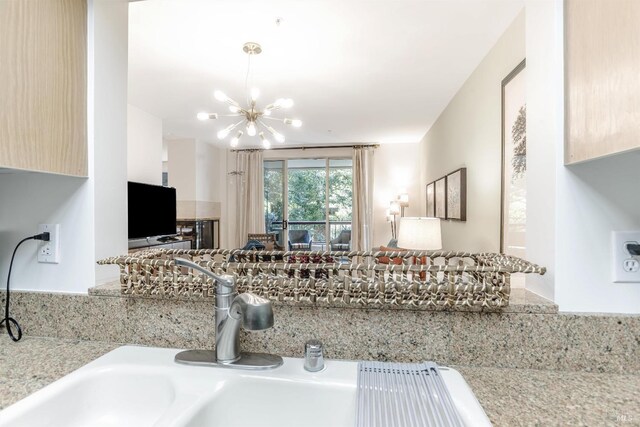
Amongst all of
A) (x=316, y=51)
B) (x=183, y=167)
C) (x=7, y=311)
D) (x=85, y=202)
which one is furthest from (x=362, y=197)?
(x=7, y=311)

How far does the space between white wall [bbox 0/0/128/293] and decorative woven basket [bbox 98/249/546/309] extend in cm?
12

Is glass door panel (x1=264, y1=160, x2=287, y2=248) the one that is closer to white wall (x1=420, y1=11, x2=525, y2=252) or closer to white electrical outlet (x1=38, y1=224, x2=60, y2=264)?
white wall (x1=420, y1=11, x2=525, y2=252)

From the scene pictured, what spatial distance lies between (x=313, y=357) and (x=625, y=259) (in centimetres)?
80

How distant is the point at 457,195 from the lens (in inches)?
117

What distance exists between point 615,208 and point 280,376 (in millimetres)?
916

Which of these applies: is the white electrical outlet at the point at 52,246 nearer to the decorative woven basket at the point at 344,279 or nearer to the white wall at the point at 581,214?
the decorative woven basket at the point at 344,279

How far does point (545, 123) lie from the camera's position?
0.78 metres

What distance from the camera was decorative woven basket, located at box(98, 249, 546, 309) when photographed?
0.73 m

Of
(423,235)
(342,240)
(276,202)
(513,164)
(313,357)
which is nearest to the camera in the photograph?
(313,357)

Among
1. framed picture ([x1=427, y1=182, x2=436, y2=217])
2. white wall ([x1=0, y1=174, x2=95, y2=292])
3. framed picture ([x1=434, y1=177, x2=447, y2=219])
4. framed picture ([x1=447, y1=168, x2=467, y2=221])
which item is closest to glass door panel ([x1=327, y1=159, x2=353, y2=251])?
framed picture ([x1=427, y1=182, x2=436, y2=217])

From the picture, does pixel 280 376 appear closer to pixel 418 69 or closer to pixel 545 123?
pixel 545 123

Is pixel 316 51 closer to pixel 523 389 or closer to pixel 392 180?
Result: pixel 523 389

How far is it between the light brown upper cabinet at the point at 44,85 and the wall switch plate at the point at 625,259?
4.76ft

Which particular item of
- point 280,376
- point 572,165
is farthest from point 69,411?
point 572,165
